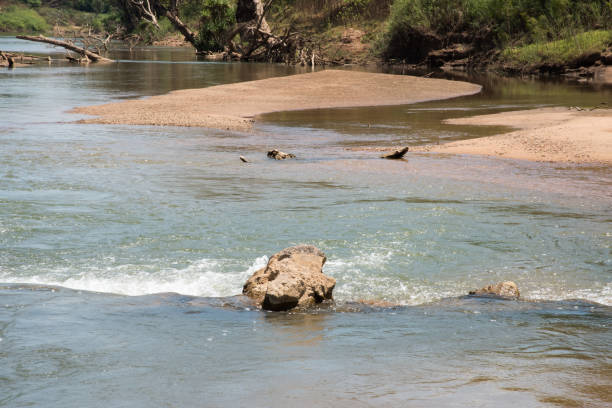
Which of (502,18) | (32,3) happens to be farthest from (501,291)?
(32,3)

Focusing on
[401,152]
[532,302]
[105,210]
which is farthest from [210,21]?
[532,302]

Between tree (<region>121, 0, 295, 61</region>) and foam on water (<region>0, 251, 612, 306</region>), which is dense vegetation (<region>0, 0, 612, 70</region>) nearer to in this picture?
tree (<region>121, 0, 295, 61</region>)

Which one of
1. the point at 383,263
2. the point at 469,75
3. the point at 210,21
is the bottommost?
the point at 383,263

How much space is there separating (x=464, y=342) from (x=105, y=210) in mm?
6756

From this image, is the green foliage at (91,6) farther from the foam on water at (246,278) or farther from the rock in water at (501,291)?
the rock in water at (501,291)

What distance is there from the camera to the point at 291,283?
21.9ft

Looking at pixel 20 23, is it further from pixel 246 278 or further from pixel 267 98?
pixel 246 278

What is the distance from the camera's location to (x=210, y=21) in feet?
199

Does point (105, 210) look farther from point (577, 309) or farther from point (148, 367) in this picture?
point (577, 309)

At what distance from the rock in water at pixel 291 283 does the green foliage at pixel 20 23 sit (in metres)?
102

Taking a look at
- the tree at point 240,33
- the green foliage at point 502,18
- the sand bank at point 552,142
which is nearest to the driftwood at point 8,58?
the tree at point 240,33

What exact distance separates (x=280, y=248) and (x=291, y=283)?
101 inches

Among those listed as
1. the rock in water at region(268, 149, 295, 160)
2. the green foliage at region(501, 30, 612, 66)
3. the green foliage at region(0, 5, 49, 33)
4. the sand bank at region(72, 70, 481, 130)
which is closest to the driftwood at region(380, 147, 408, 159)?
the rock in water at region(268, 149, 295, 160)

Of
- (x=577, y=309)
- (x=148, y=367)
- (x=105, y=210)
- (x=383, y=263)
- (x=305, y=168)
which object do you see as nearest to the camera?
(x=148, y=367)
